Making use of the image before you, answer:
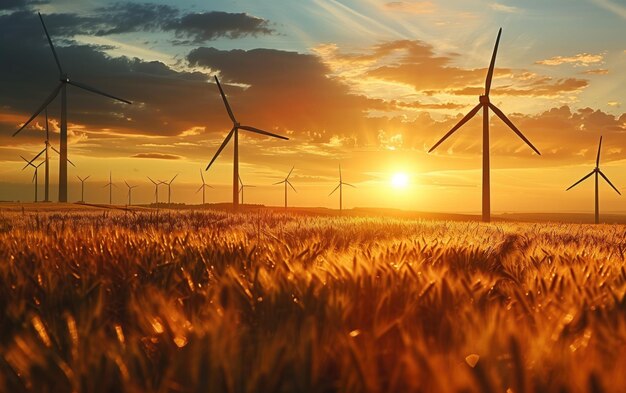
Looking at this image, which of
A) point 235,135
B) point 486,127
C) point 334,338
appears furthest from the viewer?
point 235,135

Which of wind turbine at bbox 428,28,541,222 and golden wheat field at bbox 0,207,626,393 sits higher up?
wind turbine at bbox 428,28,541,222

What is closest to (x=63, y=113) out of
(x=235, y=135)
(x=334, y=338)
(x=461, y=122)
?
(x=235, y=135)

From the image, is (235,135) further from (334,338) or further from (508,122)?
(334,338)

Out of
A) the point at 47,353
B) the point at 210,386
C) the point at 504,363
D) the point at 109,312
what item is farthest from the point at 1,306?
the point at 504,363

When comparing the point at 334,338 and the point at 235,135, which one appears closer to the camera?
the point at 334,338

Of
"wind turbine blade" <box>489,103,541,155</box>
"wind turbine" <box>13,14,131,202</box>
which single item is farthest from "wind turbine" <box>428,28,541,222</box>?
"wind turbine" <box>13,14,131,202</box>

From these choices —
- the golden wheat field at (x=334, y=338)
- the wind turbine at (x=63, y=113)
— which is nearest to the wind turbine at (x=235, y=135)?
the wind turbine at (x=63, y=113)

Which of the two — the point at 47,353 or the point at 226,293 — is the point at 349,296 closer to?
the point at 226,293

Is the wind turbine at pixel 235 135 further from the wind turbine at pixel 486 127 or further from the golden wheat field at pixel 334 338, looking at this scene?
the golden wheat field at pixel 334 338

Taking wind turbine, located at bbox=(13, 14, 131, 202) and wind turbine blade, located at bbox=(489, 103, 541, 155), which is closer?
wind turbine blade, located at bbox=(489, 103, 541, 155)

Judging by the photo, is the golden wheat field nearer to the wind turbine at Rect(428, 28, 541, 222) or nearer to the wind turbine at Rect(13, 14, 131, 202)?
the wind turbine at Rect(428, 28, 541, 222)

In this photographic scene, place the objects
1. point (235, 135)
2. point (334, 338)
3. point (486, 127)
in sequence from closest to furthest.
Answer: point (334, 338) < point (486, 127) < point (235, 135)

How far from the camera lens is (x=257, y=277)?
3.34 meters

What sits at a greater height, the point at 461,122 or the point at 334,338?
the point at 461,122
